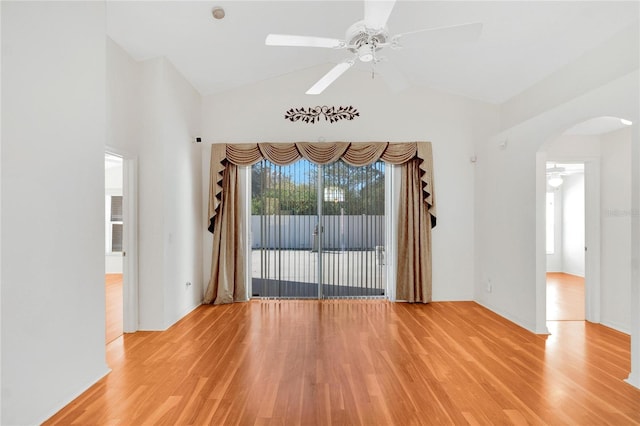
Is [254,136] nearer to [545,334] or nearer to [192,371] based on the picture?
[192,371]

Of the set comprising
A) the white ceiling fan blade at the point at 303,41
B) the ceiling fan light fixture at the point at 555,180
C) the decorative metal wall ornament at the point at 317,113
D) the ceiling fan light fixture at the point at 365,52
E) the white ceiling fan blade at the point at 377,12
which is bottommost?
the ceiling fan light fixture at the point at 555,180

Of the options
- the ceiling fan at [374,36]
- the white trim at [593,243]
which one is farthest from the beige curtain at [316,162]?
the ceiling fan at [374,36]

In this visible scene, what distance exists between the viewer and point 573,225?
22.1 ft

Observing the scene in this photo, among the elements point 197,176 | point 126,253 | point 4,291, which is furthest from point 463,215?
point 4,291

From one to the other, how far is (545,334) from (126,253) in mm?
4624

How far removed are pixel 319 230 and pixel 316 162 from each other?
1011 mm

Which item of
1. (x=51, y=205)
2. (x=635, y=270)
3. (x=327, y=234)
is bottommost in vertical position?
(x=635, y=270)

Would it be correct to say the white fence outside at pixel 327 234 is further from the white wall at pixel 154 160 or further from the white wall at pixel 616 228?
the white wall at pixel 616 228

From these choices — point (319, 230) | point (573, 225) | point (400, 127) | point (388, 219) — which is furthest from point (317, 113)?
point (573, 225)

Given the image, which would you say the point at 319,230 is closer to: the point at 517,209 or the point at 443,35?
the point at 517,209

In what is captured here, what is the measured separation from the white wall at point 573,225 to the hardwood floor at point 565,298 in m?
0.29

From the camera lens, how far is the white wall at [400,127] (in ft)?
15.1

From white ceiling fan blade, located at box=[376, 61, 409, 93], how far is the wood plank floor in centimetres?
351

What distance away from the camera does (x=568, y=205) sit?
6852 mm
